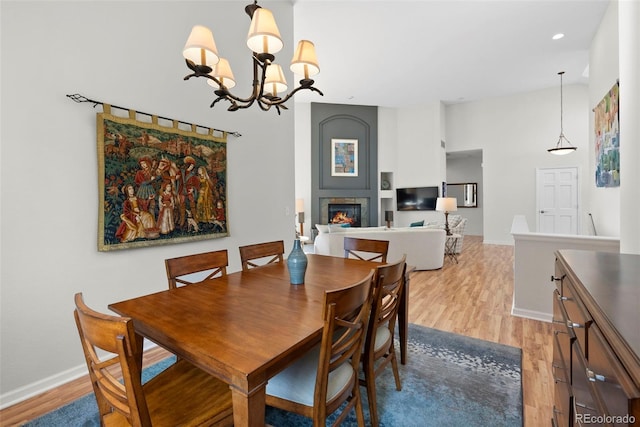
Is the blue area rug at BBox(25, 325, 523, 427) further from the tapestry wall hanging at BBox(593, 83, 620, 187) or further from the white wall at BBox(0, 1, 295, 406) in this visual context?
the tapestry wall hanging at BBox(593, 83, 620, 187)

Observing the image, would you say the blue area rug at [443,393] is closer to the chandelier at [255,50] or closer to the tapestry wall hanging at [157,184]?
the tapestry wall hanging at [157,184]

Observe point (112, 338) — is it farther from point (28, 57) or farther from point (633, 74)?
point (633, 74)

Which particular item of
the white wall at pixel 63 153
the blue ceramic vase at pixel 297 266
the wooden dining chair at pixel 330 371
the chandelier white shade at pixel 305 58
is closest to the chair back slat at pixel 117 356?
the wooden dining chair at pixel 330 371

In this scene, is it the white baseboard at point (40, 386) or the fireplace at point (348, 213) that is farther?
the fireplace at point (348, 213)

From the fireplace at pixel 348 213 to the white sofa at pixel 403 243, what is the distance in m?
3.44

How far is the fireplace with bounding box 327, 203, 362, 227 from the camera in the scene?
8.56 m

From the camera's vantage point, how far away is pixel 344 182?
857 cm

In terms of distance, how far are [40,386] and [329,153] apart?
7.41 m

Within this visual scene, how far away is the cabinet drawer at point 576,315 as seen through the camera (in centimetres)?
82

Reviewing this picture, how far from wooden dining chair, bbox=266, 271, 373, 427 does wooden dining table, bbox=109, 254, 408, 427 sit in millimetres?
→ 93

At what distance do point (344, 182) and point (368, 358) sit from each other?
23.8 feet

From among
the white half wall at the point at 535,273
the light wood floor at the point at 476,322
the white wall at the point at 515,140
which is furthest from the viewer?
the white wall at the point at 515,140

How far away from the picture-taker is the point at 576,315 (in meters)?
0.93

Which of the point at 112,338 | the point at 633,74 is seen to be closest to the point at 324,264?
the point at 112,338
